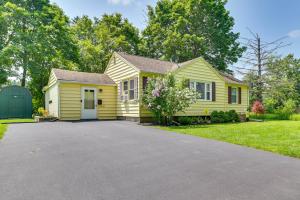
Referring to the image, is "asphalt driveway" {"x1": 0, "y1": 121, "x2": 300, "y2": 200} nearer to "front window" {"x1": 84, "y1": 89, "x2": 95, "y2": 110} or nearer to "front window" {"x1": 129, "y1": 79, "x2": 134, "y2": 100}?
"front window" {"x1": 129, "y1": 79, "x2": 134, "y2": 100}

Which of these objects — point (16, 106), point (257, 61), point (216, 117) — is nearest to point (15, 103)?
point (16, 106)

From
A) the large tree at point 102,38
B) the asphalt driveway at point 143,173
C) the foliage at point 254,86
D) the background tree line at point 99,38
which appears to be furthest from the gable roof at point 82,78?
the foliage at point 254,86

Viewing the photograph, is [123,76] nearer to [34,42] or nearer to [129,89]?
A: [129,89]

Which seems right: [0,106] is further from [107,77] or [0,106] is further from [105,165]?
[105,165]

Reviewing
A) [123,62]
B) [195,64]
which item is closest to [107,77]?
[123,62]

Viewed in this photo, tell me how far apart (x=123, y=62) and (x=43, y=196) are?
40.9 feet

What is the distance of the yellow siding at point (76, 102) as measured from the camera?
13.5 m

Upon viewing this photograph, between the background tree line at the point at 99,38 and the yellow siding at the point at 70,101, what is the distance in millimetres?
7916

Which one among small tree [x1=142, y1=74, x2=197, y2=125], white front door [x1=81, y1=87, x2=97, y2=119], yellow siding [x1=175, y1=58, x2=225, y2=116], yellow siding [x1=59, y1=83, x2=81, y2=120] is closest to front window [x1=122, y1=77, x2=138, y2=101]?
small tree [x1=142, y1=74, x2=197, y2=125]

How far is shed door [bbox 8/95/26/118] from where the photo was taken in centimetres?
1712

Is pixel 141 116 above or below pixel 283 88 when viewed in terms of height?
below

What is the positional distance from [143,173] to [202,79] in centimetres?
1204

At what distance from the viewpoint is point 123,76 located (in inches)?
572

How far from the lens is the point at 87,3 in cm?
1655
